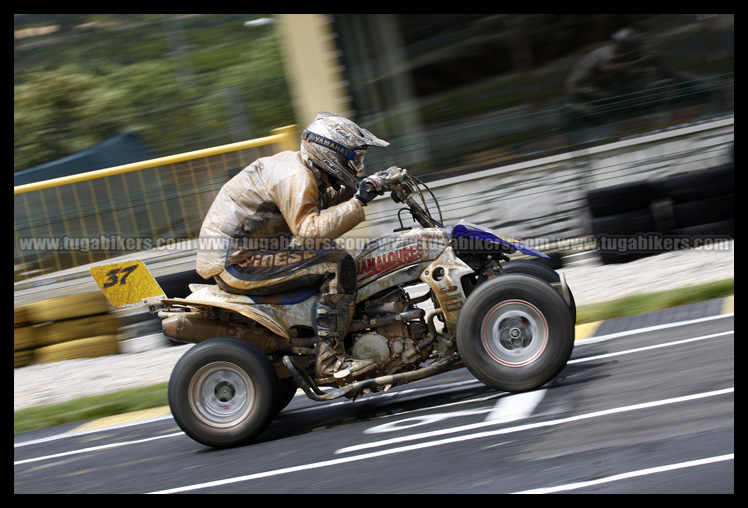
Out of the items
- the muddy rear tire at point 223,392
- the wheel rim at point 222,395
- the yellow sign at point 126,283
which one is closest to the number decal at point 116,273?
the yellow sign at point 126,283

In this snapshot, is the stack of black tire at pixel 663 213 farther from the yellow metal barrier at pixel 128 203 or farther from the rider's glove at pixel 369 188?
the rider's glove at pixel 369 188

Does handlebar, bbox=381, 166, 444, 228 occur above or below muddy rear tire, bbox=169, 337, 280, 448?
above

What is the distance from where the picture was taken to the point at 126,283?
565cm

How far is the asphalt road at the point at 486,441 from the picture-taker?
394cm

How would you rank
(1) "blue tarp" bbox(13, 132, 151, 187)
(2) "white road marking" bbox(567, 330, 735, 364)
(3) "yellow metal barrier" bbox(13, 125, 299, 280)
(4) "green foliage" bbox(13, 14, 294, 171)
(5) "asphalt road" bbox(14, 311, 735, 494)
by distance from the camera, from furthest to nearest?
(4) "green foliage" bbox(13, 14, 294, 171), (1) "blue tarp" bbox(13, 132, 151, 187), (3) "yellow metal barrier" bbox(13, 125, 299, 280), (2) "white road marking" bbox(567, 330, 735, 364), (5) "asphalt road" bbox(14, 311, 735, 494)

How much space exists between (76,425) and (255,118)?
34.7 ft

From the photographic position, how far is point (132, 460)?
586 cm

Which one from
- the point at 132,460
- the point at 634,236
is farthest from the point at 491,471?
the point at 634,236

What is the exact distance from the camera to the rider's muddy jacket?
5305mm

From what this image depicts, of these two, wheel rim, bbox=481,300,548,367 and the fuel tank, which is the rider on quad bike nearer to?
the fuel tank

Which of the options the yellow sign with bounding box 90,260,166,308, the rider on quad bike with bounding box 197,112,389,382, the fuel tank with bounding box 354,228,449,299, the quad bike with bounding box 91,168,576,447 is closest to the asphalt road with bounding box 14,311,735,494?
the quad bike with bounding box 91,168,576,447

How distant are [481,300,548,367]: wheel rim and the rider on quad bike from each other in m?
0.85

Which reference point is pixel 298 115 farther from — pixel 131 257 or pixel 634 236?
pixel 634 236

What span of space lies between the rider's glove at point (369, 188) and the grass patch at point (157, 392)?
348 centimetres
